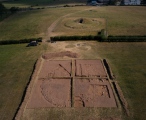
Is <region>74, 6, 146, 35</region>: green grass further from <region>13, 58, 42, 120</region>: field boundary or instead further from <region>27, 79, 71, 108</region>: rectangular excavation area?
<region>27, 79, 71, 108</region>: rectangular excavation area

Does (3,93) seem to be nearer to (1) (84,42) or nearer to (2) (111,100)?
(2) (111,100)

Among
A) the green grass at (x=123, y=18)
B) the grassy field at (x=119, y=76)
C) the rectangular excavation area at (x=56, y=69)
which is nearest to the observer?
the grassy field at (x=119, y=76)

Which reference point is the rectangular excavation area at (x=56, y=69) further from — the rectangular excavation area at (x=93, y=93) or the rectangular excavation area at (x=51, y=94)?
the rectangular excavation area at (x=93, y=93)

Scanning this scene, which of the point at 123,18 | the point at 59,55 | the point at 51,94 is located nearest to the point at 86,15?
the point at 123,18

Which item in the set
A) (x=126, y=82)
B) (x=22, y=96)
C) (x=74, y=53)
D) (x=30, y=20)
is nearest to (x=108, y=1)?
(x=30, y=20)

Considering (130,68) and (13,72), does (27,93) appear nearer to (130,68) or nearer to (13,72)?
(13,72)

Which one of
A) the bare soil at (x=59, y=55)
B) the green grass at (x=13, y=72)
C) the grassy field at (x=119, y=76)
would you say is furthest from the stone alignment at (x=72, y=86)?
the bare soil at (x=59, y=55)
